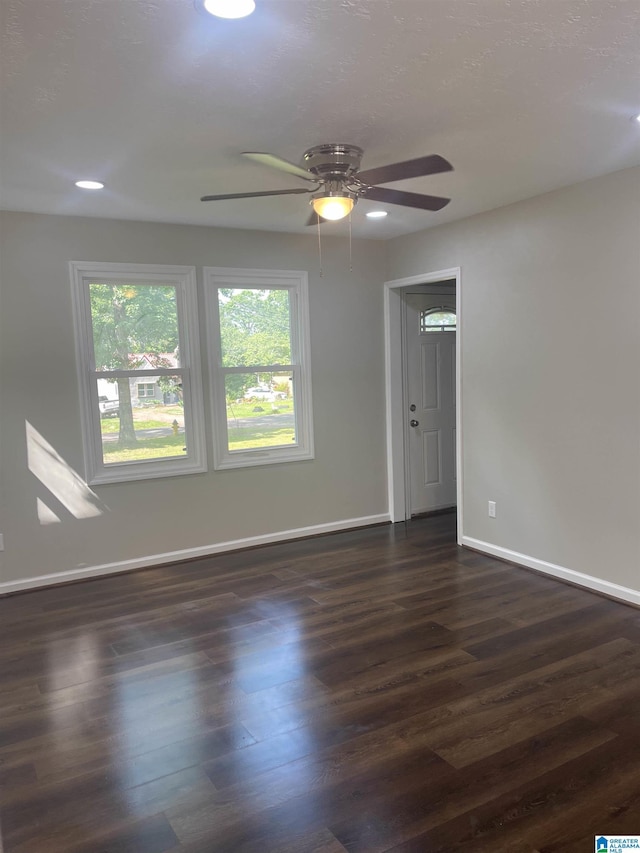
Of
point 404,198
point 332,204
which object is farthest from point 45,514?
point 404,198

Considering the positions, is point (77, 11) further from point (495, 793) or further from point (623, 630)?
point (623, 630)

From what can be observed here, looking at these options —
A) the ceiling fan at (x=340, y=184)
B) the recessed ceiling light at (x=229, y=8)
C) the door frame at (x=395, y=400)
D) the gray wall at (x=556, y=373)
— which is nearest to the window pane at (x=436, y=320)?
the door frame at (x=395, y=400)

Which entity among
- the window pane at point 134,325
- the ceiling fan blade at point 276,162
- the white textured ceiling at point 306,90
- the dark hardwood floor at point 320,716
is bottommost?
the dark hardwood floor at point 320,716

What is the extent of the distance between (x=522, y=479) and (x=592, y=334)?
1.14m

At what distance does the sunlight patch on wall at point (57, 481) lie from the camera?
407 centimetres

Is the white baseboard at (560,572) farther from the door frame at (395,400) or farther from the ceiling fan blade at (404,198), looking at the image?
the ceiling fan blade at (404,198)

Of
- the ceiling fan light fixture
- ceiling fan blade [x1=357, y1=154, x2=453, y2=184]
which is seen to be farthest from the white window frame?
ceiling fan blade [x1=357, y1=154, x2=453, y2=184]

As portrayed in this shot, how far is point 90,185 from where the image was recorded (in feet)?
11.1

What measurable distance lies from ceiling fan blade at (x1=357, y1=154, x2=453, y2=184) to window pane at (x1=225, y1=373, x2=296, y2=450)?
8.20 ft

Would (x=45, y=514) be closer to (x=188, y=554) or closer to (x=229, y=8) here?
(x=188, y=554)

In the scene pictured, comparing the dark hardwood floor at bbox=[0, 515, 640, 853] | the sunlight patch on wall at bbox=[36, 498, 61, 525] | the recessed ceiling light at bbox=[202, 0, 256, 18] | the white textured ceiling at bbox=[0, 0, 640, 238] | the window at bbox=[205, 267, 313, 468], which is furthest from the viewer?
the window at bbox=[205, 267, 313, 468]

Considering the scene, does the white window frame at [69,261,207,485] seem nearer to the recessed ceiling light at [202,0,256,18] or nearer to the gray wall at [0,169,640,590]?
the gray wall at [0,169,640,590]

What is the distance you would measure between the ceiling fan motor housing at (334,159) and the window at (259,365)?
193 cm

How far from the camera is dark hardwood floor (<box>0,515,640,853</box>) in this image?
1955mm
